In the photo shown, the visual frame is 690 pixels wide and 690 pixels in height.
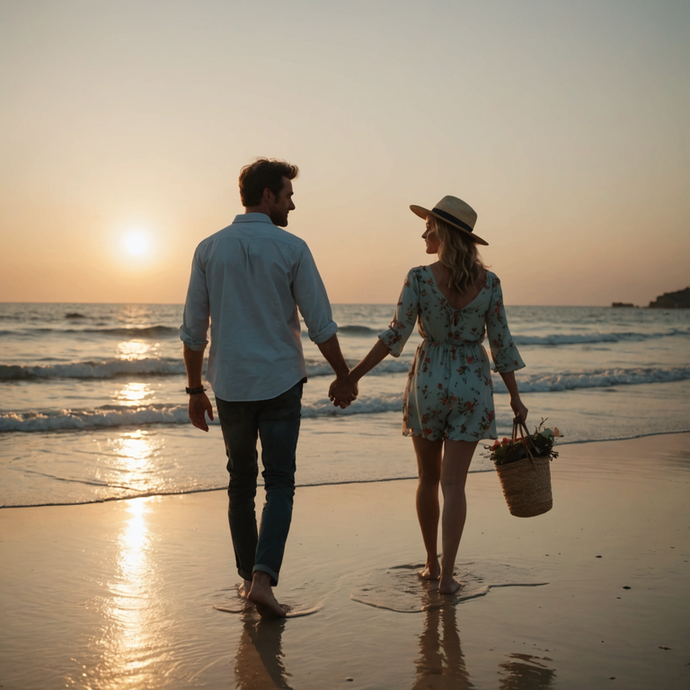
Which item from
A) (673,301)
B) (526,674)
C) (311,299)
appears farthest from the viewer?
(673,301)

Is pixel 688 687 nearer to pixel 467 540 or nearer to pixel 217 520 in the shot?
pixel 467 540

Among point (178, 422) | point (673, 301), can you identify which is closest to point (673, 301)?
point (673, 301)

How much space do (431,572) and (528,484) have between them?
0.65 m

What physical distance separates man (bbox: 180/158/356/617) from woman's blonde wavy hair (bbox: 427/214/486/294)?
1.94 feet

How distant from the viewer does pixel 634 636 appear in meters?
2.73

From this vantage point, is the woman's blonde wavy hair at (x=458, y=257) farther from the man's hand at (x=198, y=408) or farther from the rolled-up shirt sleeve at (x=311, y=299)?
the man's hand at (x=198, y=408)

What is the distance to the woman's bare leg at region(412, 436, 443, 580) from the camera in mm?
3373

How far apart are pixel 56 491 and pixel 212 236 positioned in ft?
10.5

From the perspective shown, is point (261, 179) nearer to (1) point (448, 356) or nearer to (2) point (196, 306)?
(2) point (196, 306)

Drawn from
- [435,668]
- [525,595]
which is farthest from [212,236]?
[525,595]

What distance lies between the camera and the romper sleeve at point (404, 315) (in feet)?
10.6

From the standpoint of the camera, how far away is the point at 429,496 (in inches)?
135

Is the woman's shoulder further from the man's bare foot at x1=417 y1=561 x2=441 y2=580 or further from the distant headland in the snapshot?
the distant headland

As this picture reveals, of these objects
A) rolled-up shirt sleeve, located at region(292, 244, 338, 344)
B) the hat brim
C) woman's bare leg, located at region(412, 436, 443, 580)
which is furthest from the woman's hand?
rolled-up shirt sleeve, located at region(292, 244, 338, 344)
